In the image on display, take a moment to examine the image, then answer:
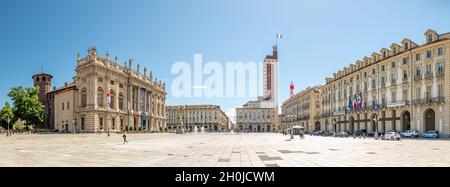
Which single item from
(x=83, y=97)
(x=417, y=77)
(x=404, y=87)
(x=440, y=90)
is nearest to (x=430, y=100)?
(x=440, y=90)

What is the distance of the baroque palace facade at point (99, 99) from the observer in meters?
70.9

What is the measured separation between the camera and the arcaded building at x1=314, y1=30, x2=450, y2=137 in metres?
45.9

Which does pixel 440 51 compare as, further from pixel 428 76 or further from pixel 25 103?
pixel 25 103

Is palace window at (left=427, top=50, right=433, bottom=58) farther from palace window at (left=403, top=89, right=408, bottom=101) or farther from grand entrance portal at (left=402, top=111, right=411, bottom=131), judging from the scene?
grand entrance portal at (left=402, top=111, right=411, bottom=131)

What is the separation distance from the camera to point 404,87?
52375 millimetres

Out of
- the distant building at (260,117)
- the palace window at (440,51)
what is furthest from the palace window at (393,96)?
the distant building at (260,117)

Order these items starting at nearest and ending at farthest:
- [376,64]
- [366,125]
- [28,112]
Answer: [376,64] → [366,125] → [28,112]

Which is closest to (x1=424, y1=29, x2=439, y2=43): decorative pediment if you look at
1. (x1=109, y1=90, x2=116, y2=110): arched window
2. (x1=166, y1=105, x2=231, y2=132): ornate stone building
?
(x1=109, y1=90, x2=116, y2=110): arched window

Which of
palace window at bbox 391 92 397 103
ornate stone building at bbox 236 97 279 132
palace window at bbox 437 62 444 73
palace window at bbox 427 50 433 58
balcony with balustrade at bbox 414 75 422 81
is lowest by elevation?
ornate stone building at bbox 236 97 279 132

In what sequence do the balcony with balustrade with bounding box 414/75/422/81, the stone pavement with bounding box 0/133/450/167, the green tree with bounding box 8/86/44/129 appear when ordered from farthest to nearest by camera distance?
the green tree with bounding box 8/86/44/129 → the balcony with balustrade with bounding box 414/75/422/81 → the stone pavement with bounding box 0/133/450/167
